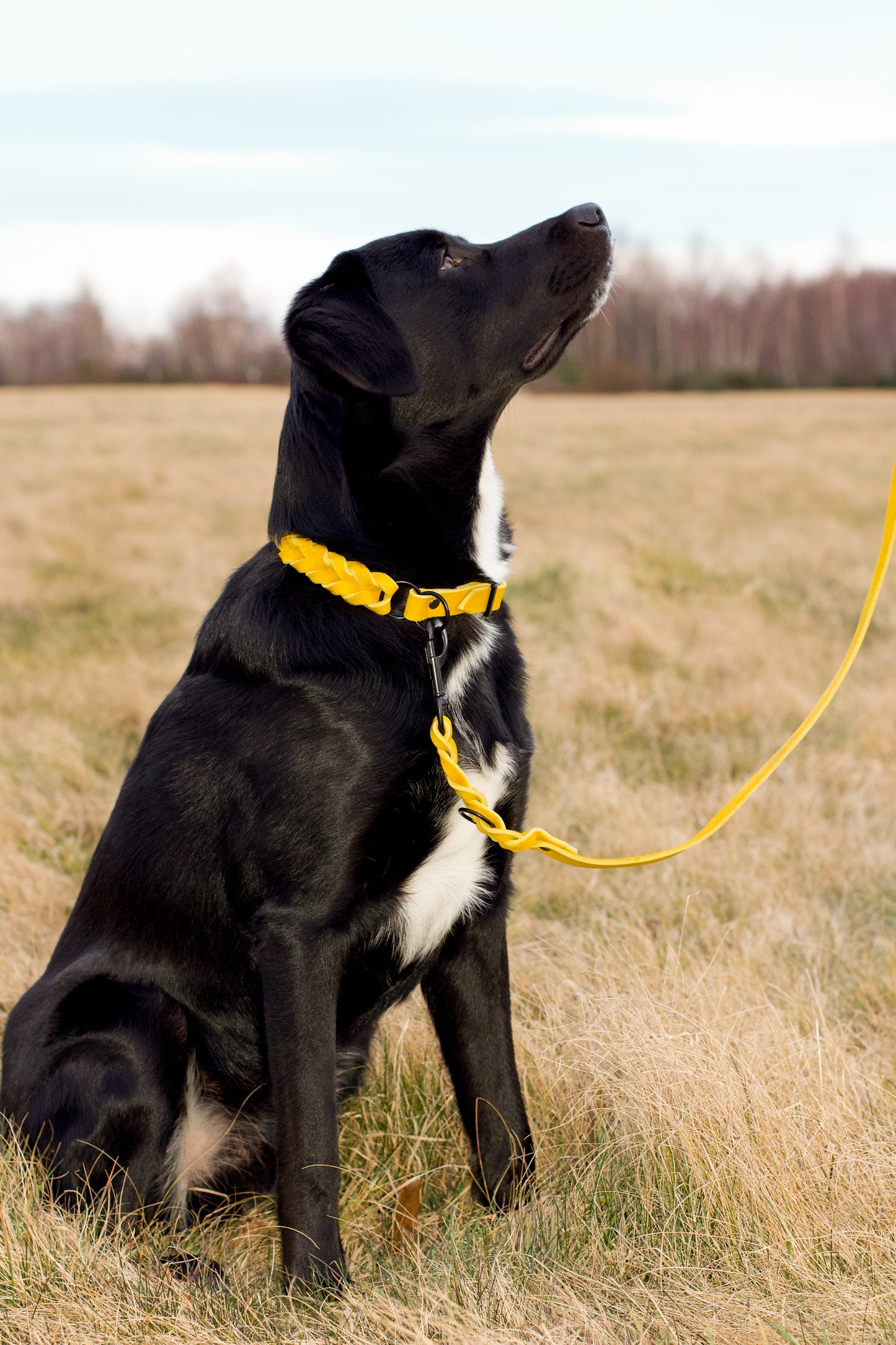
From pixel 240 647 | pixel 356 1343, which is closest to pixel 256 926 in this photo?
pixel 240 647

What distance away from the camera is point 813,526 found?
10.1 m

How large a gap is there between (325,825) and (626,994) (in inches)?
39.8

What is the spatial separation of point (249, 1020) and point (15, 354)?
81686 mm

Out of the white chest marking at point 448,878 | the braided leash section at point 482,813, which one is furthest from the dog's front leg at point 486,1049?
the braided leash section at point 482,813

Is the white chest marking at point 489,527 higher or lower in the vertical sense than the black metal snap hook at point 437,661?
higher

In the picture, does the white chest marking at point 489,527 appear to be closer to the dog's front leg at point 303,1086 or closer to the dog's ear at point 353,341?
the dog's ear at point 353,341

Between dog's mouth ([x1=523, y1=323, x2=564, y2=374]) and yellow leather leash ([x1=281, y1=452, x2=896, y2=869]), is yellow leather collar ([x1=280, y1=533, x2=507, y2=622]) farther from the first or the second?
dog's mouth ([x1=523, y1=323, x2=564, y2=374])

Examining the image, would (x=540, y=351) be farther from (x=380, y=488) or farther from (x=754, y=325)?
(x=754, y=325)

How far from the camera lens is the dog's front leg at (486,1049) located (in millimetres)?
2295

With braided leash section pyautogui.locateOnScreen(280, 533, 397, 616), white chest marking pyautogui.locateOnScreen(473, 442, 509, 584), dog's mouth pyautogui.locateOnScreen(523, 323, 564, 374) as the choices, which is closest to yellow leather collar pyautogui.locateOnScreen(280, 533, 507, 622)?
braided leash section pyautogui.locateOnScreen(280, 533, 397, 616)

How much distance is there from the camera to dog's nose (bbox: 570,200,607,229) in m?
2.34

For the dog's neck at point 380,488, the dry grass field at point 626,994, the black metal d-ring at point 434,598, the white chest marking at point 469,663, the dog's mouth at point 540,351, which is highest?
the dog's mouth at point 540,351

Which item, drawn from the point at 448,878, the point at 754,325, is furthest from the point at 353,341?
the point at 754,325

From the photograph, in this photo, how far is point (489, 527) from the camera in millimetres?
2295
